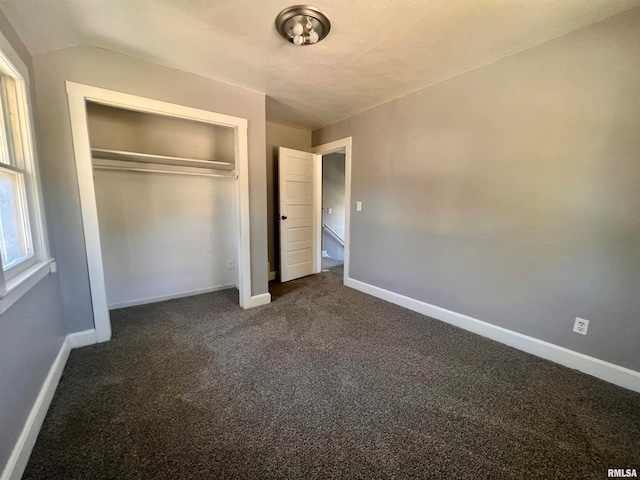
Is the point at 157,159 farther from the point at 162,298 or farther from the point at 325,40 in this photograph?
the point at 325,40

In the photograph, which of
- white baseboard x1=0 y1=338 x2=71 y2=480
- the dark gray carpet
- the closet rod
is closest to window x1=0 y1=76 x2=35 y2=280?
white baseboard x1=0 y1=338 x2=71 y2=480

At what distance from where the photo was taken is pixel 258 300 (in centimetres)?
294

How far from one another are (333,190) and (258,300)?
398 centimetres

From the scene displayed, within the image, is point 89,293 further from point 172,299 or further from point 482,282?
point 482,282

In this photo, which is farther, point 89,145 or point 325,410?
point 89,145

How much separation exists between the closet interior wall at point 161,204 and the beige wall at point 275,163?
66 centimetres

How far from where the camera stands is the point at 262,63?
2.12 metres

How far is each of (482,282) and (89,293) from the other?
342cm

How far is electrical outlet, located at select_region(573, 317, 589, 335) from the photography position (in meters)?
1.80

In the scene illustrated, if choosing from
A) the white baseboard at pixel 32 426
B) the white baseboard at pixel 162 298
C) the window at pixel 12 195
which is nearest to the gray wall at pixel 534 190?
the white baseboard at pixel 162 298

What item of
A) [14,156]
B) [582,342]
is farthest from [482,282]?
[14,156]

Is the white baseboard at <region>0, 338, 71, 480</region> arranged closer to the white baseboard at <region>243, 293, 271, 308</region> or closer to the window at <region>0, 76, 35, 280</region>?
the window at <region>0, 76, 35, 280</region>

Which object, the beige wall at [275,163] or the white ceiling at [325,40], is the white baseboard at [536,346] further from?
the white ceiling at [325,40]

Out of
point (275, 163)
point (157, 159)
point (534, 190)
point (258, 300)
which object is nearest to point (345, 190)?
point (275, 163)
